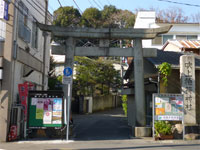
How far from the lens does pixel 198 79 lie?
14.4 m

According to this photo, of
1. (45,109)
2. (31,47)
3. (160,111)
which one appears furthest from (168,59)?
(31,47)

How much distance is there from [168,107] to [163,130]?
1203 mm

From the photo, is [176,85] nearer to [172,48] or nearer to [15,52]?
[15,52]

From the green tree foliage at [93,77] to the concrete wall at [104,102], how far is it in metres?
1.04

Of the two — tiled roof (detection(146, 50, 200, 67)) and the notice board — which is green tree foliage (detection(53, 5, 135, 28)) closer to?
tiled roof (detection(146, 50, 200, 67))

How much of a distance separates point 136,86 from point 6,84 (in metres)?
6.93

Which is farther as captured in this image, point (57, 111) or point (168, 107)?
point (168, 107)

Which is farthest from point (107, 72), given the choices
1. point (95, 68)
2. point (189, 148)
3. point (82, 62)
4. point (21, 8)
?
point (189, 148)

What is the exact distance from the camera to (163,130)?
40.7 ft

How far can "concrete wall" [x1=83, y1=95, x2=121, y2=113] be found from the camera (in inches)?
1347

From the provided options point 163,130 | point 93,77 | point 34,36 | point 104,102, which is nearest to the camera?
point 163,130

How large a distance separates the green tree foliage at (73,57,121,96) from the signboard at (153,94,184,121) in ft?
64.1

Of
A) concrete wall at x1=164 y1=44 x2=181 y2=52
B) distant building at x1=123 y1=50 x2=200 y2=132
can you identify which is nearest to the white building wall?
distant building at x1=123 y1=50 x2=200 y2=132

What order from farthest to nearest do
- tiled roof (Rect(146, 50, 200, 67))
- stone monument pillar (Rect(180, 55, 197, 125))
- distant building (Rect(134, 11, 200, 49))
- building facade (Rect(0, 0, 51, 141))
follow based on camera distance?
distant building (Rect(134, 11, 200, 49)), tiled roof (Rect(146, 50, 200, 67)), stone monument pillar (Rect(180, 55, 197, 125)), building facade (Rect(0, 0, 51, 141))
